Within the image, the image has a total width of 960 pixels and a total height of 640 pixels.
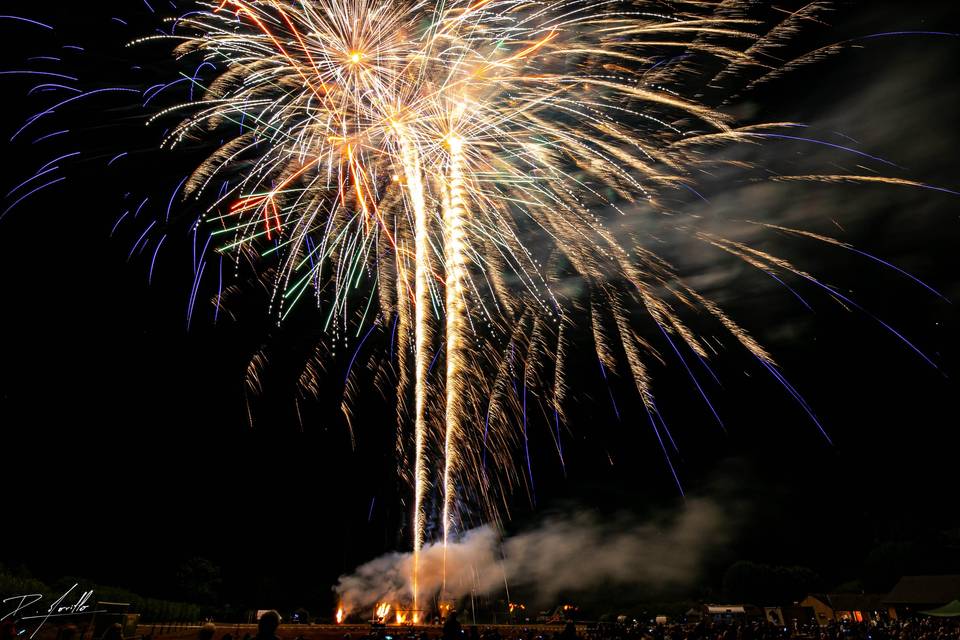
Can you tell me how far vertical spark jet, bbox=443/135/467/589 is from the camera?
11.3 m

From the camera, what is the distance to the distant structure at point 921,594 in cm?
3622

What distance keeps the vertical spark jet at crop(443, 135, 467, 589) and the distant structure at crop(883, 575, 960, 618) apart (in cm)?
3996

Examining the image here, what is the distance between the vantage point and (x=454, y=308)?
1202 centimetres

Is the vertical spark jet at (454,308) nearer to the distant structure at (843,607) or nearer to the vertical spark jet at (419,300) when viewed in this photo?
the vertical spark jet at (419,300)

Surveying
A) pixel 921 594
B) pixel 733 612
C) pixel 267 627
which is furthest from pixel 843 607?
pixel 267 627

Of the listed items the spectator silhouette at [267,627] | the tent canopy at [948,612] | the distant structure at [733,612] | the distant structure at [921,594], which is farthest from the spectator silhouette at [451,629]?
the distant structure at [733,612]

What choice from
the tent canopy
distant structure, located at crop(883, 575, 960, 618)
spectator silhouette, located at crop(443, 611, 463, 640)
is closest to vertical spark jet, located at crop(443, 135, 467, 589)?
spectator silhouette, located at crop(443, 611, 463, 640)

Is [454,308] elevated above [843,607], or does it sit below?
above

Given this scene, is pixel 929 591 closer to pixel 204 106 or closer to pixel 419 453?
pixel 419 453

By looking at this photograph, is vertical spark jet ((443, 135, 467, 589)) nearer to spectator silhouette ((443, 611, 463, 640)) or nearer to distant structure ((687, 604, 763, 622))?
spectator silhouette ((443, 611, 463, 640))

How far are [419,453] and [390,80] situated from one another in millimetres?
8571

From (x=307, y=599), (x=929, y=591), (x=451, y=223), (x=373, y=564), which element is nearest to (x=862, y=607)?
(x=929, y=591)

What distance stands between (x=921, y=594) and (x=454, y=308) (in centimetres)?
4547

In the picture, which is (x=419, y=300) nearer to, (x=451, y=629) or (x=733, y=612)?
(x=451, y=629)
